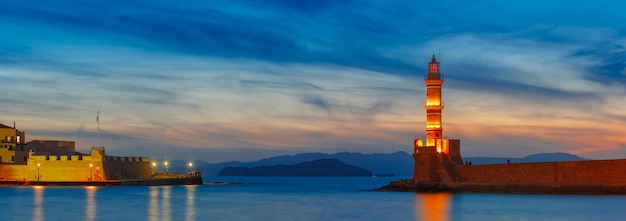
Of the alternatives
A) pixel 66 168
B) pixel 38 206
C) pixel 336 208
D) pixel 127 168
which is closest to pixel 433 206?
pixel 336 208

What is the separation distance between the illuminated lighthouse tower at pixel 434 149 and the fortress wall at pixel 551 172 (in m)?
1.04

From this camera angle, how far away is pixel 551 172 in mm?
48312

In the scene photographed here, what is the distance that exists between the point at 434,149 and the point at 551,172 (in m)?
8.29

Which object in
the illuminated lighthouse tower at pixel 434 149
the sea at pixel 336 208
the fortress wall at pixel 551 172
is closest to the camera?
the sea at pixel 336 208

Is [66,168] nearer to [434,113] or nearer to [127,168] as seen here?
[127,168]

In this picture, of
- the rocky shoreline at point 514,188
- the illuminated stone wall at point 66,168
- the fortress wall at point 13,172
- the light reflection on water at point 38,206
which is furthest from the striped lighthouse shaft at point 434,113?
the fortress wall at point 13,172

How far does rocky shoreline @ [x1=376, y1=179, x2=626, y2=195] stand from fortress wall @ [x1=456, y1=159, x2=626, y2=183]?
13.2 inches

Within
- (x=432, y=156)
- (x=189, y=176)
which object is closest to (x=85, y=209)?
(x=432, y=156)

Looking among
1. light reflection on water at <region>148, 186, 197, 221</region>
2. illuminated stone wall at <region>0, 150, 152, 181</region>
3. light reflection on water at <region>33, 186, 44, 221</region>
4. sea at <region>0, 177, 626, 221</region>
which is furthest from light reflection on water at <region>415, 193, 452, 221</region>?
illuminated stone wall at <region>0, 150, 152, 181</region>

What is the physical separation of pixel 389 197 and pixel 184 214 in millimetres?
15221

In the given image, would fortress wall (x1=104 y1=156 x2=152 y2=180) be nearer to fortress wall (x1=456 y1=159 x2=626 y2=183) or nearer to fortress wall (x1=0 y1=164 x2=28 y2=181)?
fortress wall (x1=0 y1=164 x2=28 y2=181)

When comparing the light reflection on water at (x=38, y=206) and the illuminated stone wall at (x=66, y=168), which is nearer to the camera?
the light reflection on water at (x=38, y=206)

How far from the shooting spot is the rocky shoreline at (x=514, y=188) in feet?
149

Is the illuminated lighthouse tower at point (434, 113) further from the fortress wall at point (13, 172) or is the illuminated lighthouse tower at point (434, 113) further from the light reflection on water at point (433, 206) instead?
the fortress wall at point (13, 172)
